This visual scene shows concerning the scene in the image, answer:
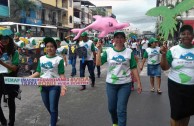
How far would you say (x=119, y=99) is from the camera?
4.93m

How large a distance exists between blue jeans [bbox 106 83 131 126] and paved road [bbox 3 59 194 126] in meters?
1.06

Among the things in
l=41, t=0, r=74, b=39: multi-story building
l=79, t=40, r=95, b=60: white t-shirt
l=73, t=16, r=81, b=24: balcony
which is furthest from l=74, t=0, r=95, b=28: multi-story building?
l=79, t=40, r=95, b=60: white t-shirt

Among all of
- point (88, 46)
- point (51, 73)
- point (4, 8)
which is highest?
point (4, 8)

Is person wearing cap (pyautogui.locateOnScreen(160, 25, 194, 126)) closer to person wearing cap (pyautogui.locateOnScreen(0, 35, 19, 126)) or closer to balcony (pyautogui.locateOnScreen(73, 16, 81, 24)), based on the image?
person wearing cap (pyautogui.locateOnScreen(0, 35, 19, 126))

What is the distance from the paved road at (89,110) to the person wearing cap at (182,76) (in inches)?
65.3

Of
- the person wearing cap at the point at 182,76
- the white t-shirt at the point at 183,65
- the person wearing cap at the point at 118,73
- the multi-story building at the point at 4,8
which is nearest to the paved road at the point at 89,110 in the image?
the person wearing cap at the point at 118,73

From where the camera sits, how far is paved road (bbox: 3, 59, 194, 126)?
6.14 meters

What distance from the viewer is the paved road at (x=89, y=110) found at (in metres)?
6.14

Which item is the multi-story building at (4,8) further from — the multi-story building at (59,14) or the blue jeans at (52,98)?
the blue jeans at (52,98)

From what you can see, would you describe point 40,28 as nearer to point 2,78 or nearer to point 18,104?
point 18,104

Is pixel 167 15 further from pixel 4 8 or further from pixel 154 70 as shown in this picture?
pixel 4 8

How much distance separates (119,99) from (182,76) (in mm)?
1051

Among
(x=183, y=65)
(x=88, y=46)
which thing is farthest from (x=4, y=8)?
(x=183, y=65)

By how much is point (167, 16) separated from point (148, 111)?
11.6 feet
